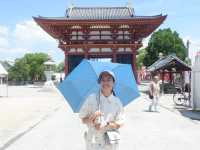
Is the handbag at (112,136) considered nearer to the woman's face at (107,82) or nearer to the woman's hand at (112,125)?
the woman's hand at (112,125)

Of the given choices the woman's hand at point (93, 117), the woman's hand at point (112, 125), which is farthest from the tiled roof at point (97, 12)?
the woman's hand at point (112, 125)

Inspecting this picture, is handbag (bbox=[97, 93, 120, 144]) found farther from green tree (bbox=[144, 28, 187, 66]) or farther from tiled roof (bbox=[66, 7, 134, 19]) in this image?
green tree (bbox=[144, 28, 187, 66])

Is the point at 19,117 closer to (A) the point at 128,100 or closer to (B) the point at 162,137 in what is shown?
(B) the point at 162,137

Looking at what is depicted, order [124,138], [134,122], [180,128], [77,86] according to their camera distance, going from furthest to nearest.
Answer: [134,122] < [180,128] < [124,138] < [77,86]

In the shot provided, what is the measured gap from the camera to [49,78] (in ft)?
196

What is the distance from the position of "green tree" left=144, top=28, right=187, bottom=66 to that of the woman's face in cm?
9136

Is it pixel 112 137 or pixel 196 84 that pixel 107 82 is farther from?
pixel 196 84

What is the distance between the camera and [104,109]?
20.3 ft

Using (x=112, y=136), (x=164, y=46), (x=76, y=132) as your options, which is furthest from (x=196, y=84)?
(x=164, y=46)

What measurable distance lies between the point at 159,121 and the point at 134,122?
1021mm

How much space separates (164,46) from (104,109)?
3645 inches

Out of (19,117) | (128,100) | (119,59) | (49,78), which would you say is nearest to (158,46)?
(49,78)

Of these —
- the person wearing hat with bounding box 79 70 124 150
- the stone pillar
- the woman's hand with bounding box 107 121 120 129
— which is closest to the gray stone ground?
the stone pillar

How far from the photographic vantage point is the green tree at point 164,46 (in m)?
97.6
